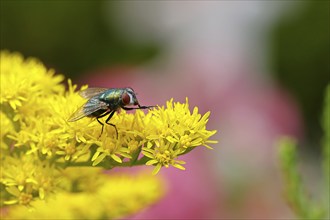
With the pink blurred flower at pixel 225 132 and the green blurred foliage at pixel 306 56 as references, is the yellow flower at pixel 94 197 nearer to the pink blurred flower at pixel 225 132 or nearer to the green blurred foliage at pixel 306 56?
the pink blurred flower at pixel 225 132

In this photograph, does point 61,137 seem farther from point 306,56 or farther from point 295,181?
point 306,56

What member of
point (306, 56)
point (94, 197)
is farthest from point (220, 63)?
point (94, 197)

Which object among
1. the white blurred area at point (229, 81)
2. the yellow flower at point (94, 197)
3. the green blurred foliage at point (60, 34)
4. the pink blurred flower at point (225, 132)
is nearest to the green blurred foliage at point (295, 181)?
the yellow flower at point (94, 197)

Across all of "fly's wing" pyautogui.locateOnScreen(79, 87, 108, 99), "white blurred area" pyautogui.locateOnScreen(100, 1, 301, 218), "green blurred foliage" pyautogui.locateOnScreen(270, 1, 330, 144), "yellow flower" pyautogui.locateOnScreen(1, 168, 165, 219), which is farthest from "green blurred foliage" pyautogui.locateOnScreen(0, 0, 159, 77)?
"fly's wing" pyautogui.locateOnScreen(79, 87, 108, 99)

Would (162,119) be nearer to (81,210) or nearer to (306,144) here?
(81,210)

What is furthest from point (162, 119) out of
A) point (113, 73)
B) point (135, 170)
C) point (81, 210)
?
point (113, 73)
